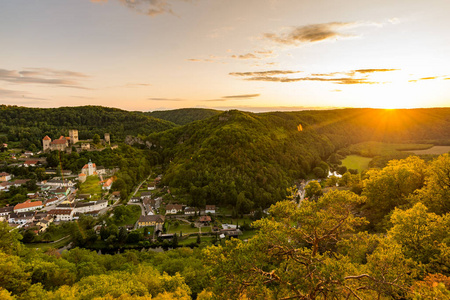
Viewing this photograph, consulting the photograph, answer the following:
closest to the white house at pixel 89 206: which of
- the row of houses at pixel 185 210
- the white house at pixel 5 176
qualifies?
the row of houses at pixel 185 210

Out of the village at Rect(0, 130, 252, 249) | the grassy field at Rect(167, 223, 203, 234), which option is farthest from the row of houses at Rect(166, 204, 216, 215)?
the grassy field at Rect(167, 223, 203, 234)

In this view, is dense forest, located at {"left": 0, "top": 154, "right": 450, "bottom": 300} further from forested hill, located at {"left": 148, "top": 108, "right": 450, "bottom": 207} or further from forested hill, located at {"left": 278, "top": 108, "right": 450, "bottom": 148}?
forested hill, located at {"left": 278, "top": 108, "right": 450, "bottom": 148}

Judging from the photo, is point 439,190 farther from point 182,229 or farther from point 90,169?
point 90,169

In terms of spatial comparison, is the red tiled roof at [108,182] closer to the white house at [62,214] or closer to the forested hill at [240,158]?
the white house at [62,214]

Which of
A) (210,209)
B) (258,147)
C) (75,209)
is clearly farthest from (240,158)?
(75,209)

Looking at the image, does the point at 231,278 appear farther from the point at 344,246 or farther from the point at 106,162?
the point at 106,162

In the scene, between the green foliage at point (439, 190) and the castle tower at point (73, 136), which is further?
the castle tower at point (73, 136)
